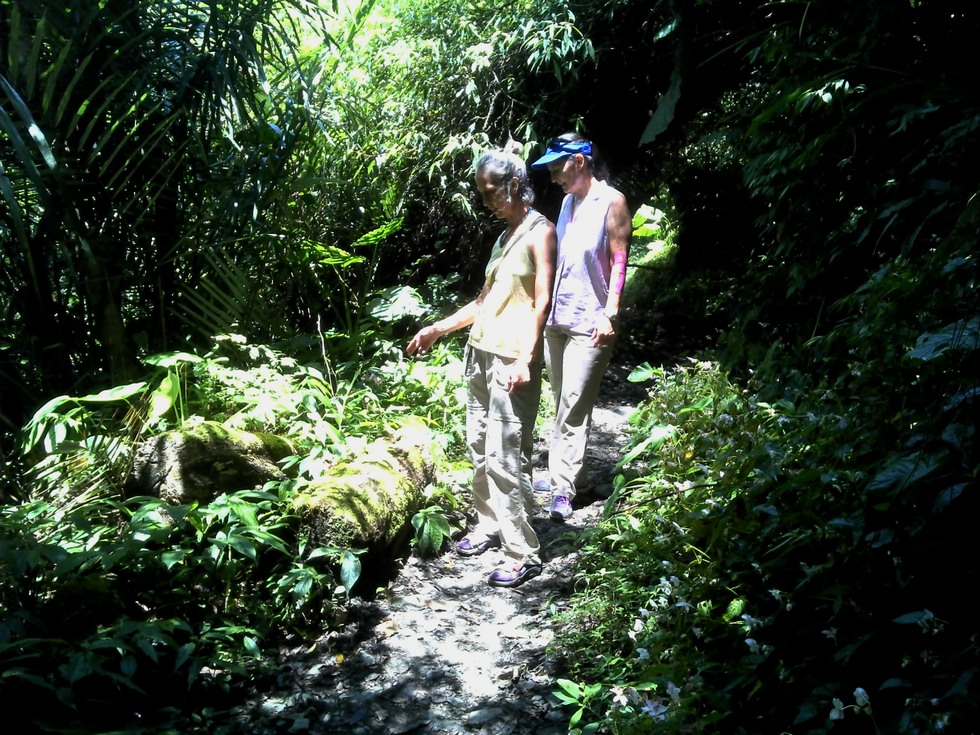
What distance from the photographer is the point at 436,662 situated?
356cm

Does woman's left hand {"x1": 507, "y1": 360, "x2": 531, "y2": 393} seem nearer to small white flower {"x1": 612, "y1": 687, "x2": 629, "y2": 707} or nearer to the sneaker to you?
the sneaker

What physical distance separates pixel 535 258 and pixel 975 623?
2.32m

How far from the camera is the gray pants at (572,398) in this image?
4625 mm

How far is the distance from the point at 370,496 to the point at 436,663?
93 centimetres

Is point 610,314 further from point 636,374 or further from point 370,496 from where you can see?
point 370,496

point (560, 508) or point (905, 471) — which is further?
point (560, 508)

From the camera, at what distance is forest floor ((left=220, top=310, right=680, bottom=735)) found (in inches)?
124

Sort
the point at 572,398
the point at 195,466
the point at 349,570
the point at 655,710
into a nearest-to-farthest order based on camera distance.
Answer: the point at 655,710, the point at 349,570, the point at 195,466, the point at 572,398

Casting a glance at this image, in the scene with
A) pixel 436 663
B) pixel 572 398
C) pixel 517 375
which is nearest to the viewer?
pixel 436 663

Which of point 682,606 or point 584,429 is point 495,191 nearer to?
point 584,429

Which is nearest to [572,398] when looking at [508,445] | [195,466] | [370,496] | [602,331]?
[602,331]

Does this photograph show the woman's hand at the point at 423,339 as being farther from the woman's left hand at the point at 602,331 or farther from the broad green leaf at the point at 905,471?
the broad green leaf at the point at 905,471

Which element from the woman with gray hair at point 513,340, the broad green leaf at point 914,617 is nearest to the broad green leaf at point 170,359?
the woman with gray hair at point 513,340

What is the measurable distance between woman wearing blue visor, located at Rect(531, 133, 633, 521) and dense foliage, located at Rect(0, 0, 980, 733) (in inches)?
15.4
